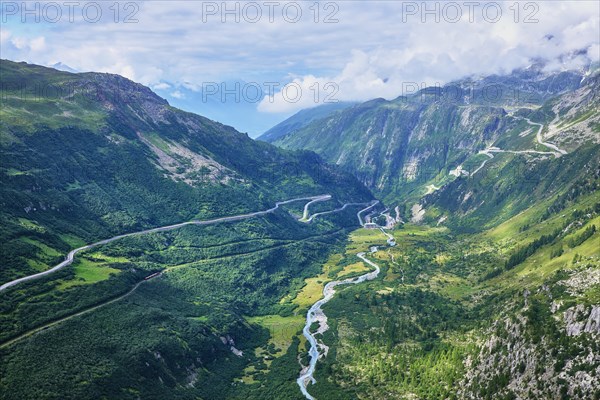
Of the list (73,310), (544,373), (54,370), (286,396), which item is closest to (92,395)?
(54,370)

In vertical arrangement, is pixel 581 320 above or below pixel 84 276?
above

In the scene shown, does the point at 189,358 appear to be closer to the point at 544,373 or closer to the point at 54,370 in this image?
the point at 54,370

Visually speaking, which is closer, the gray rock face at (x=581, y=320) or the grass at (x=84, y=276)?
the gray rock face at (x=581, y=320)

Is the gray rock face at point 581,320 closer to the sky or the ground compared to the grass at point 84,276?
closer to the sky

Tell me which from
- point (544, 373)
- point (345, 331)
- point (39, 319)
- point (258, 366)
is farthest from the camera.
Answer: point (345, 331)

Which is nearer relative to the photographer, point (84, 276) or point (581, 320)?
point (581, 320)

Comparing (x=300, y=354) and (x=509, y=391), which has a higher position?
(x=509, y=391)

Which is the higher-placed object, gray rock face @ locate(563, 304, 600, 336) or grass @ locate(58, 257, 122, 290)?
gray rock face @ locate(563, 304, 600, 336)

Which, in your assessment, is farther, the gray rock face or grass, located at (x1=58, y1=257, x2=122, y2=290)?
grass, located at (x1=58, y1=257, x2=122, y2=290)

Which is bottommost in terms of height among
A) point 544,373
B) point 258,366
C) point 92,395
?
point 258,366

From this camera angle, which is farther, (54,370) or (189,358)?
(189,358)

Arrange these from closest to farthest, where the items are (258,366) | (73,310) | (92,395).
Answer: (92,395), (73,310), (258,366)
